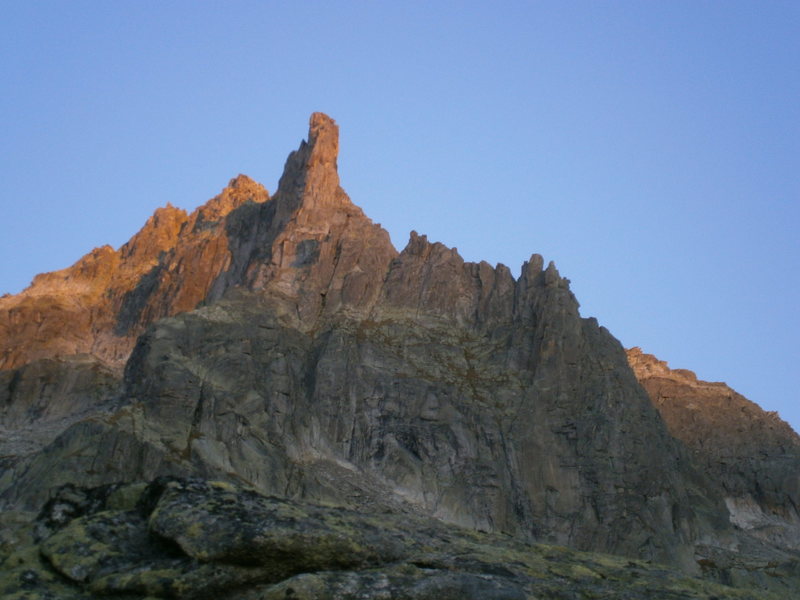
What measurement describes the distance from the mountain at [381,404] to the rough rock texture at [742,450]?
2.10 feet

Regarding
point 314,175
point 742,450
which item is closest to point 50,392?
point 314,175

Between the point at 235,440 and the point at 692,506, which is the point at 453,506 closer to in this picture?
the point at 235,440

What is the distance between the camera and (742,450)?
178 metres

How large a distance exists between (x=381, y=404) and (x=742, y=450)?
80359 millimetres

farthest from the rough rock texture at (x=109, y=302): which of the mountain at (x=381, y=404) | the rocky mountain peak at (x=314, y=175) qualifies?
the rocky mountain peak at (x=314, y=175)

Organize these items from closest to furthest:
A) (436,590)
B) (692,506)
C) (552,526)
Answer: (436,590) < (552,526) < (692,506)

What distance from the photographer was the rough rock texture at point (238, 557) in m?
21.3

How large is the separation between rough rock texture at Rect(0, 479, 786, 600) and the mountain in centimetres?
7347

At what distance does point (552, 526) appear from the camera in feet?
394

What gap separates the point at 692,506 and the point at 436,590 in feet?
406

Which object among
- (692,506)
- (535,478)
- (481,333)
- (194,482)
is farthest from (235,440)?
(194,482)

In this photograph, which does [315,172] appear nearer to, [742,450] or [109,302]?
[109,302]

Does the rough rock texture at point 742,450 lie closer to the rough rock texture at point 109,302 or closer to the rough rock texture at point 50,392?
the rough rock texture at point 109,302

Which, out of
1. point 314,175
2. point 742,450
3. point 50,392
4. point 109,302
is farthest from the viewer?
point 109,302
